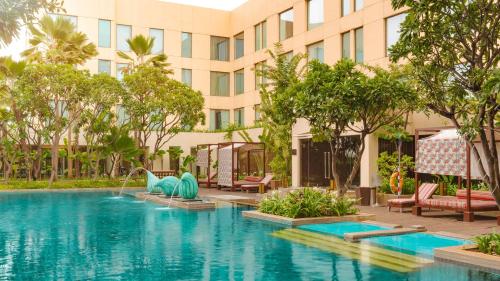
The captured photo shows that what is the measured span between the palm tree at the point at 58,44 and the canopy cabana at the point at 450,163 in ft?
83.8

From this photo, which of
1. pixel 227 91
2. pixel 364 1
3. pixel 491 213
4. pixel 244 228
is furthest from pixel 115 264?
pixel 227 91

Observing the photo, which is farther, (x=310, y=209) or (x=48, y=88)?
(x=48, y=88)

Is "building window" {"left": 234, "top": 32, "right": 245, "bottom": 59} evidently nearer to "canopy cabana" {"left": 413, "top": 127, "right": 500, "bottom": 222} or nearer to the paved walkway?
Answer: the paved walkway

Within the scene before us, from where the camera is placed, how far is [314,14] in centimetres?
3212

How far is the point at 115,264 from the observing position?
9875 mm

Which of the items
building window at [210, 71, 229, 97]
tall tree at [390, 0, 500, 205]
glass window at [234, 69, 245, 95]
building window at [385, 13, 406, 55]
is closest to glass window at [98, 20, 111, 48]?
building window at [210, 71, 229, 97]

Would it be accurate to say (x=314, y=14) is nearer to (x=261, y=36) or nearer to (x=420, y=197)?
(x=261, y=36)

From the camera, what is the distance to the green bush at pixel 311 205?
15.6 metres

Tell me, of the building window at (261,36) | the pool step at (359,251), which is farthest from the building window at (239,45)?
the pool step at (359,251)

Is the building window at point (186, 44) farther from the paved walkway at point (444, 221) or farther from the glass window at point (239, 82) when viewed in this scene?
the paved walkway at point (444, 221)

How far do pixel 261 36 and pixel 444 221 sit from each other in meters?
25.9

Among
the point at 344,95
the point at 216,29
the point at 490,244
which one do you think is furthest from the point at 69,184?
the point at 490,244

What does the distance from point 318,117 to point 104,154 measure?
21661 millimetres

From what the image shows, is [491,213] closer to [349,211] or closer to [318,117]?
[349,211]
